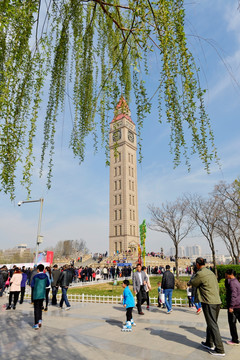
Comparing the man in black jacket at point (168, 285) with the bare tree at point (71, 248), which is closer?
the man in black jacket at point (168, 285)

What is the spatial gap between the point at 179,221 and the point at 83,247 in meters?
73.5

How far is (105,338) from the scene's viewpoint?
5719mm

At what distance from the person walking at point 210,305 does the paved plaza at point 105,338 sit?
0.63 feet

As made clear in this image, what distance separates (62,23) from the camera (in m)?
3.19

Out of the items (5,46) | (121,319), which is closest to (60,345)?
(121,319)

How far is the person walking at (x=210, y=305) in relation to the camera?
184 inches

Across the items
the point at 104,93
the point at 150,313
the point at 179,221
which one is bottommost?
the point at 150,313

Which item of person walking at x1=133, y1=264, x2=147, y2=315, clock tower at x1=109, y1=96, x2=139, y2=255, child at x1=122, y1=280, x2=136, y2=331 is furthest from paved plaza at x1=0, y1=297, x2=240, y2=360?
clock tower at x1=109, y1=96, x2=139, y2=255

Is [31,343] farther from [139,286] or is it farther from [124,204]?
[124,204]

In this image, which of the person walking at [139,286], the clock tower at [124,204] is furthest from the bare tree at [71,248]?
the person walking at [139,286]

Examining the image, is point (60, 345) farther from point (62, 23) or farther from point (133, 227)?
point (133, 227)

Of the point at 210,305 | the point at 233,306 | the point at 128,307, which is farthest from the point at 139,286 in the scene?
the point at 210,305

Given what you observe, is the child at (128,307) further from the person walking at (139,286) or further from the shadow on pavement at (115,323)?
the person walking at (139,286)

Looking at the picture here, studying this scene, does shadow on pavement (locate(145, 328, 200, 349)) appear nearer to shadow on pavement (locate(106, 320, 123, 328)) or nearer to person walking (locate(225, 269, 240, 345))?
person walking (locate(225, 269, 240, 345))
